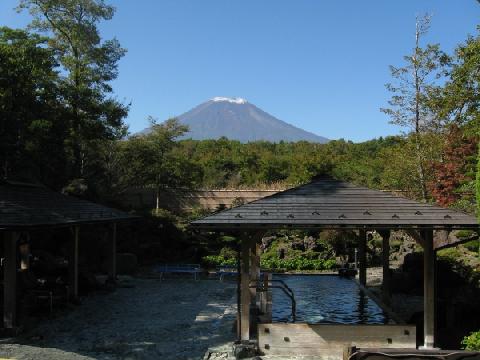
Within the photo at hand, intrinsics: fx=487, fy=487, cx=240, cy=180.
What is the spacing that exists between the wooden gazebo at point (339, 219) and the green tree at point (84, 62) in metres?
16.3

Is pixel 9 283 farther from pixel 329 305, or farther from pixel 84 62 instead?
pixel 84 62

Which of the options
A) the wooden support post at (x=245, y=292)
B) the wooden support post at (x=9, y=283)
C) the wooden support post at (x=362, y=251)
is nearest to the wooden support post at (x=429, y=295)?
the wooden support post at (x=245, y=292)

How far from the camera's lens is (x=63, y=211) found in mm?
13398

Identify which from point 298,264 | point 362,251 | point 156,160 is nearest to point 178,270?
point 298,264

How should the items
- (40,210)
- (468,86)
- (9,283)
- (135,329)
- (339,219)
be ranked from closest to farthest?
(339,219) → (9,283) → (135,329) → (40,210) → (468,86)

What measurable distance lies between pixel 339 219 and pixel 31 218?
275 inches

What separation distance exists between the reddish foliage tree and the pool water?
6960mm

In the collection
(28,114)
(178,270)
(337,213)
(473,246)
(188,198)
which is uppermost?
(28,114)

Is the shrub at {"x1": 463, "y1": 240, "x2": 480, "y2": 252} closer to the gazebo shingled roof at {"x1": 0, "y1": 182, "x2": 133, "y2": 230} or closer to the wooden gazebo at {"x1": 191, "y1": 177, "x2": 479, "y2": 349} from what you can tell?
the wooden gazebo at {"x1": 191, "y1": 177, "x2": 479, "y2": 349}

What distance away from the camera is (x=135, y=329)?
11.5m

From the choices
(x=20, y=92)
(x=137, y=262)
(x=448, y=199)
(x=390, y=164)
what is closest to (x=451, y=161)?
(x=448, y=199)

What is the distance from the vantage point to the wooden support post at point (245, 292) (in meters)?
9.29

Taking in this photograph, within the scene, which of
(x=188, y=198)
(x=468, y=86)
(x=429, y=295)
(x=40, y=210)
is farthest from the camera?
(x=188, y=198)

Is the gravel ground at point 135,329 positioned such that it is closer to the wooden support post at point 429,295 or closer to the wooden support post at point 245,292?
the wooden support post at point 245,292
